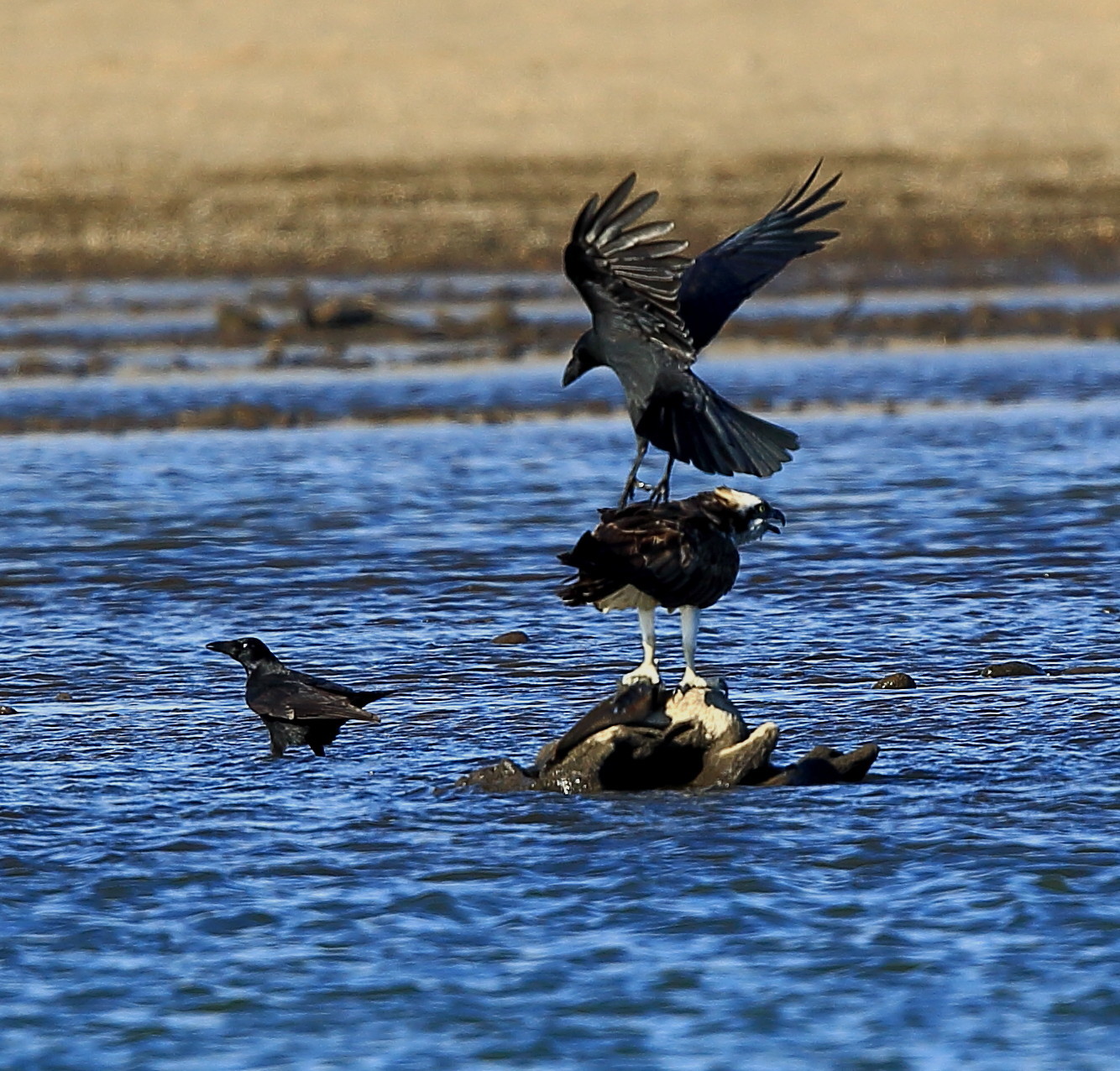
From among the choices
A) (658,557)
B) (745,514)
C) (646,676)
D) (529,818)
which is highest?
(745,514)

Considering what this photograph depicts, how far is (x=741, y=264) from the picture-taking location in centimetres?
699

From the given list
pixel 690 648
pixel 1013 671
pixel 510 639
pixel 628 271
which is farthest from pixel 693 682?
pixel 510 639

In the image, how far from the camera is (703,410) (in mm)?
6555

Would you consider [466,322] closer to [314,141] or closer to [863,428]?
[863,428]

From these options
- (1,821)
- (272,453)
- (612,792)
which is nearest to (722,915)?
(612,792)

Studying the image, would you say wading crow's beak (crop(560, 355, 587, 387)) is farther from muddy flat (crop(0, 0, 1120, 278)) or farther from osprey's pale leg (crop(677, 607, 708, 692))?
muddy flat (crop(0, 0, 1120, 278))

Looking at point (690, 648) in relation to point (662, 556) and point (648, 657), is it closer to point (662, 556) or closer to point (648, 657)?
point (648, 657)

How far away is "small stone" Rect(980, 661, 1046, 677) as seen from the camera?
803cm

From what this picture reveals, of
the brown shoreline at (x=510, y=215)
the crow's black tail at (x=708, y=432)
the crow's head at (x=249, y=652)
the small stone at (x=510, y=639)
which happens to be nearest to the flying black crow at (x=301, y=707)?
the crow's head at (x=249, y=652)

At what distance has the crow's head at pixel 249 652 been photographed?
24.6 feet

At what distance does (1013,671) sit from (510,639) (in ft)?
6.26

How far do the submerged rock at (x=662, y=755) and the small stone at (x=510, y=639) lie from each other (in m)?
2.16

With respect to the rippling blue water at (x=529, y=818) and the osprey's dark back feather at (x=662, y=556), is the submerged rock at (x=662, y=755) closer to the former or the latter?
the rippling blue water at (x=529, y=818)

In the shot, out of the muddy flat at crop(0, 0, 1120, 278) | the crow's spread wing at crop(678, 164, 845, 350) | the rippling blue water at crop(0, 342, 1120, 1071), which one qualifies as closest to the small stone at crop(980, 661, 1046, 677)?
the rippling blue water at crop(0, 342, 1120, 1071)
